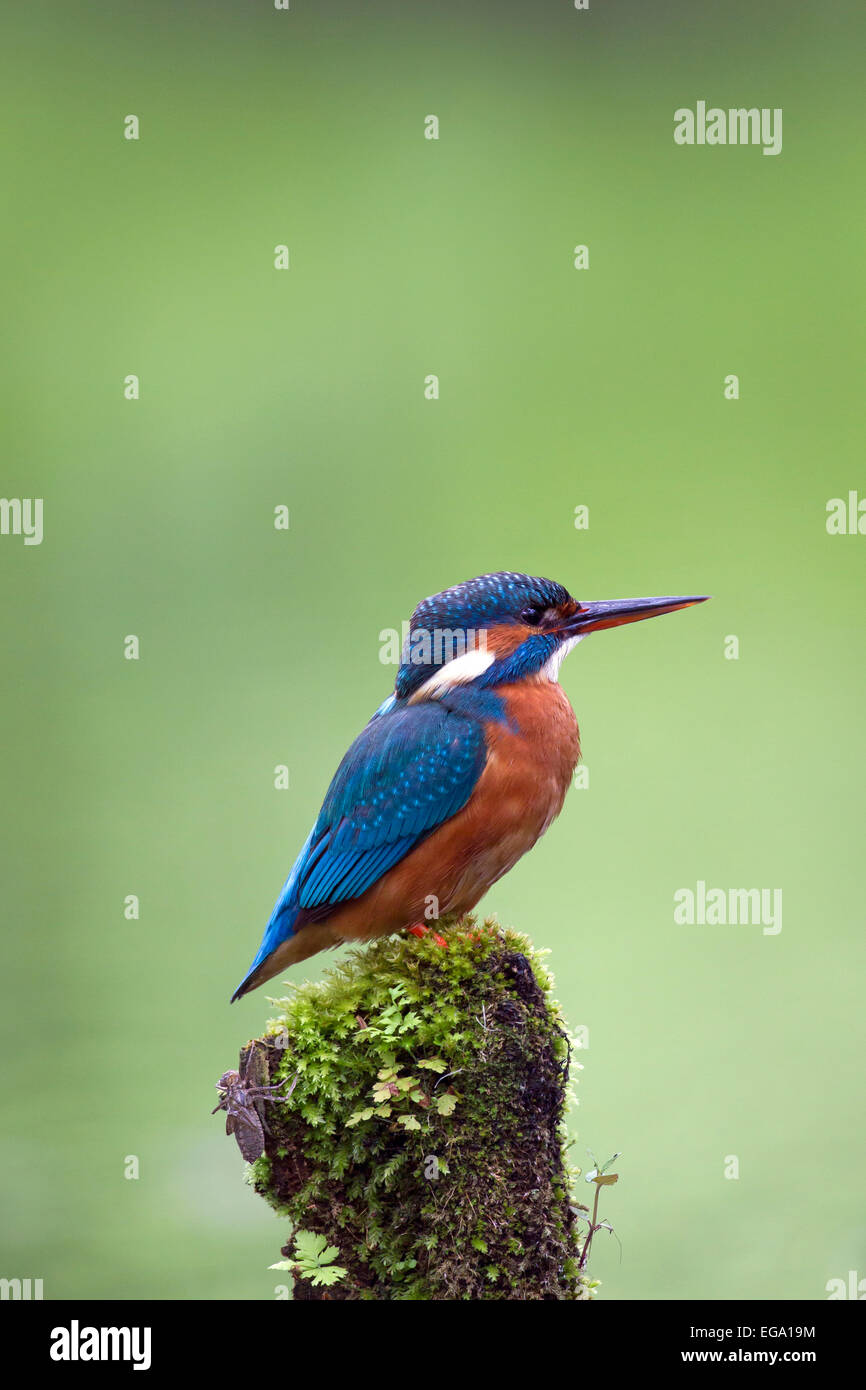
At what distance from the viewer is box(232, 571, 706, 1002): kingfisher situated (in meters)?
2.80

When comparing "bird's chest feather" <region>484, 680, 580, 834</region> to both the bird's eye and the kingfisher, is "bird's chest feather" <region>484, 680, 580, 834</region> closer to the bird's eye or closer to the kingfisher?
the kingfisher

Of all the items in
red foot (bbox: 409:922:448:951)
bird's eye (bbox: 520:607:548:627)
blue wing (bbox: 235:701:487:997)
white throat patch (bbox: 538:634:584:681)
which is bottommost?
red foot (bbox: 409:922:448:951)

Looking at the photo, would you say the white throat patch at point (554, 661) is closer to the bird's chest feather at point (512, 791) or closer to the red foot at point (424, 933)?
the bird's chest feather at point (512, 791)

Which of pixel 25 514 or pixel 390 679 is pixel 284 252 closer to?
pixel 25 514

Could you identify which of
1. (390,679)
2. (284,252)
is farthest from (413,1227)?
A: (284,252)

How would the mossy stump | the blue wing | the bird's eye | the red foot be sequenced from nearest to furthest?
1. the mossy stump
2. the red foot
3. the blue wing
4. the bird's eye

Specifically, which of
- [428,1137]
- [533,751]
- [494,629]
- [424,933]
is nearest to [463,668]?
[494,629]

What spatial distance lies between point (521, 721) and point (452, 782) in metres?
0.22

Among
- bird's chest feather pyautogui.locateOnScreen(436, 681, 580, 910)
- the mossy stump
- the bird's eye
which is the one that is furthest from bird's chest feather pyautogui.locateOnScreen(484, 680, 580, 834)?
the mossy stump

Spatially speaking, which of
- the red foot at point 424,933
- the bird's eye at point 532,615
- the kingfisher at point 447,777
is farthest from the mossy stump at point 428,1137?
the bird's eye at point 532,615

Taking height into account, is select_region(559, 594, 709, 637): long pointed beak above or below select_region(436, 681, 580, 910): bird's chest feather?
above
